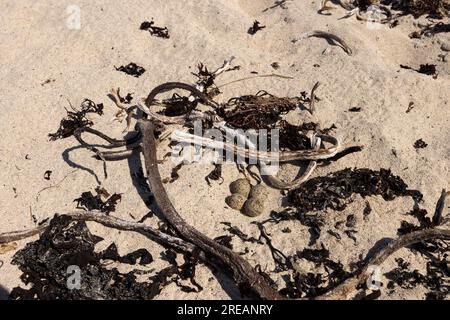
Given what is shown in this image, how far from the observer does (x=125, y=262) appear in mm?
3715

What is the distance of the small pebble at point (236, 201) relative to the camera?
4020 mm

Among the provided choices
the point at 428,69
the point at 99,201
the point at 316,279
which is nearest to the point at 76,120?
the point at 99,201

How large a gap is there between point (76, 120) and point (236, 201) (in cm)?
212

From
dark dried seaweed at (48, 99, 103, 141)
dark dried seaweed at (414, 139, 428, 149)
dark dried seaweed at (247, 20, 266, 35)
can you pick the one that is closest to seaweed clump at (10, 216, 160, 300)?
dark dried seaweed at (48, 99, 103, 141)

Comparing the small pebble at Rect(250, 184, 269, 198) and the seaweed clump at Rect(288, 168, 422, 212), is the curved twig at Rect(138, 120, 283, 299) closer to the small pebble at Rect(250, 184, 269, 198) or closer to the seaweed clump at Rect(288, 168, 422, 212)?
the small pebble at Rect(250, 184, 269, 198)

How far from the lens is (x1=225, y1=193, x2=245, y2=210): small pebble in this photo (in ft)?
13.2

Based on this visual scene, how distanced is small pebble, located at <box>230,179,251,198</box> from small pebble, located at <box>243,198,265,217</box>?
0.15 meters

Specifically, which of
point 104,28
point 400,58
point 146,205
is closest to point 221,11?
point 104,28

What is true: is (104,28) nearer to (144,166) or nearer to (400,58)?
(144,166)

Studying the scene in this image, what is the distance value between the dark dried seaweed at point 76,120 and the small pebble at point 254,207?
2.10m

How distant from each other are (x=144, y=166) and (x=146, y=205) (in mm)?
471

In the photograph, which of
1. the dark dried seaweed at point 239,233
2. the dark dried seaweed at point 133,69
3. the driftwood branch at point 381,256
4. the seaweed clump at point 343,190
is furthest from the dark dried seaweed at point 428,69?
the dark dried seaweed at point 133,69

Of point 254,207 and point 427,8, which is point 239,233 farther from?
point 427,8
